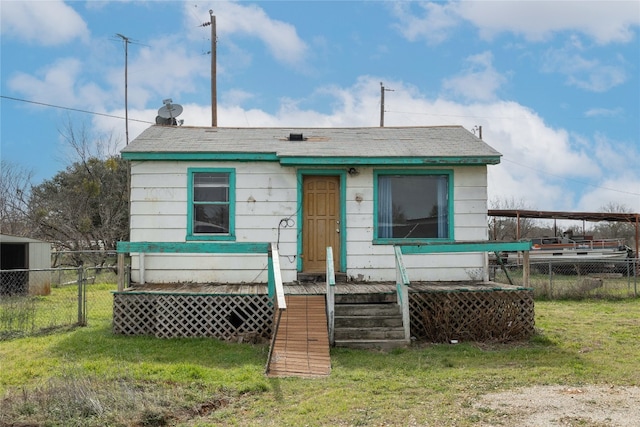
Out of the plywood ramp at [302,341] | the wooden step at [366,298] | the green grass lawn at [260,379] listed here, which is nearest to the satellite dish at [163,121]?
the green grass lawn at [260,379]

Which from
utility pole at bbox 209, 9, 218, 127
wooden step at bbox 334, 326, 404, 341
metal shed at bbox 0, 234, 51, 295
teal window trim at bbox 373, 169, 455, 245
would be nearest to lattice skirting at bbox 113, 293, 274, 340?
wooden step at bbox 334, 326, 404, 341

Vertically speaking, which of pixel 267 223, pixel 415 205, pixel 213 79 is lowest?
pixel 267 223

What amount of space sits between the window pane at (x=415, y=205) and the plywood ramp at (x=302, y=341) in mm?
2540

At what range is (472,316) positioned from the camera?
9.04m

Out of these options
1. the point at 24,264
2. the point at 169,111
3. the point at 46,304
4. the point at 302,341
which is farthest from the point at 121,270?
the point at 24,264

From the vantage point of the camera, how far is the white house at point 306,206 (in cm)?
1039

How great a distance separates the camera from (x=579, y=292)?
1534 centimetres

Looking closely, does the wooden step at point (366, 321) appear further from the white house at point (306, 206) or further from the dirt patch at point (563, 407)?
the dirt patch at point (563, 407)

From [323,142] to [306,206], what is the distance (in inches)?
61.1

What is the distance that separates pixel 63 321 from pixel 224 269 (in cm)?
314

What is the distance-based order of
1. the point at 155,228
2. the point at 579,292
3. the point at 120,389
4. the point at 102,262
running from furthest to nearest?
the point at 102,262
the point at 579,292
the point at 155,228
the point at 120,389

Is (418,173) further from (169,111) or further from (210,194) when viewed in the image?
(169,111)

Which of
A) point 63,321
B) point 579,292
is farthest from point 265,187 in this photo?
point 579,292

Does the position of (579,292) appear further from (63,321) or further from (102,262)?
(102,262)
